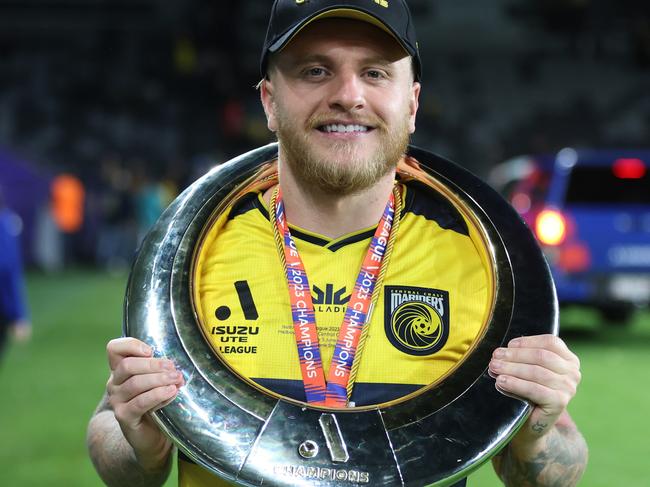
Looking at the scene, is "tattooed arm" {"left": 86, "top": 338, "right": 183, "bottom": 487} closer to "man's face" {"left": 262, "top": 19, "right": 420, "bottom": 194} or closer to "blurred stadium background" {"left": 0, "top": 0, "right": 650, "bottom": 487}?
"man's face" {"left": 262, "top": 19, "right": 420, "bottom": 194}

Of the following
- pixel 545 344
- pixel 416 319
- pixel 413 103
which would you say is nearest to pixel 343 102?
pixel 413 103

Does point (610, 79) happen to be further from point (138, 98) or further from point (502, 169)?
point (138, 98)

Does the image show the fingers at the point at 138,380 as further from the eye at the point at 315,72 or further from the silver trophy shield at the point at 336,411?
the eye at the point at 315,72

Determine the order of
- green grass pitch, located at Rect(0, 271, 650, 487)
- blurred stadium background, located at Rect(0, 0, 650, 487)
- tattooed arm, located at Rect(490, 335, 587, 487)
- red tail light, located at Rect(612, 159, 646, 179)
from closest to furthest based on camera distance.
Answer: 1. tattooed arm, located at Rect(490, 335, 587, 487)
2. green grass pitch, located at Rect(0, 271, 650, 487)
3. red tail light, located at Rect(612, 159, 646, 179)
4. blurred stadium background, located at Rect(0, 0, 650, 487)

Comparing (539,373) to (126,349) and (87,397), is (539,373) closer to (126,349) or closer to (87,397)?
(126,349)

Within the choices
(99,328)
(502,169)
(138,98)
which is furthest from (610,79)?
(99,328)

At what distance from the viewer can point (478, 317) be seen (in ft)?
7.32

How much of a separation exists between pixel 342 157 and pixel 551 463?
85 centimetres

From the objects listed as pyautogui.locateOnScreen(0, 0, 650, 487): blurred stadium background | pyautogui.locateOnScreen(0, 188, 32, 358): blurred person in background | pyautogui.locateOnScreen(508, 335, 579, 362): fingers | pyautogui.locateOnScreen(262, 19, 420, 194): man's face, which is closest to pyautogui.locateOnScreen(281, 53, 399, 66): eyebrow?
pyautogui.locateOnScreen(262, 19, 420, 194): man's face

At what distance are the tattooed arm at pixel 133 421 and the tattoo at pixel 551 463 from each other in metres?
0.79

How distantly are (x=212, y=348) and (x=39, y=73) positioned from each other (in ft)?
85.6

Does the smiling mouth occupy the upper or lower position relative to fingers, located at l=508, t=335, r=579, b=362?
upper

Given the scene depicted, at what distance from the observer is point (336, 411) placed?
6.33ft

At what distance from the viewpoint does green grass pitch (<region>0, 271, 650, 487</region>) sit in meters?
5.59
